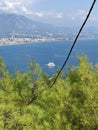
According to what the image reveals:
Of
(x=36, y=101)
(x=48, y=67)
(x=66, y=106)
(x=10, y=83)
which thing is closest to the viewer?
(x=66, y=106)

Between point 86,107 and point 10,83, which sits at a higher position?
point 86,107

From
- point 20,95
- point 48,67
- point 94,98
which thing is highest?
point 94,98

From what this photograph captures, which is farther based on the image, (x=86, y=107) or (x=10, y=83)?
(x=10, y=83)

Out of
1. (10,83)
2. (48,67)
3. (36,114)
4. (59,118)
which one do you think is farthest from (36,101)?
(48,67)

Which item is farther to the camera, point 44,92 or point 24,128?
point 44,92

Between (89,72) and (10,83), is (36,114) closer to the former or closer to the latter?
(89,72)

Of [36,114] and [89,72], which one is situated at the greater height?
[89,72]

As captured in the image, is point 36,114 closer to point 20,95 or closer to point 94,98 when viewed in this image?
point 94,98

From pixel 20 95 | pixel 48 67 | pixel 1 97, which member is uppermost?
pixel 1 97

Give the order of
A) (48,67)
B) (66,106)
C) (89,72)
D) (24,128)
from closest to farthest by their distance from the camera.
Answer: (24,128) → (66,106) → (89,72) → (48,67)

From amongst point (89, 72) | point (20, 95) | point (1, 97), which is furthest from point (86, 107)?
point (20, 95)
